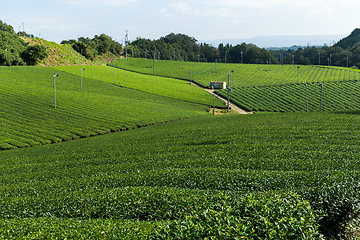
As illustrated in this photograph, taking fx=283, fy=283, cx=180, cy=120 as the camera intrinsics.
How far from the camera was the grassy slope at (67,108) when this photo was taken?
55.7 metres

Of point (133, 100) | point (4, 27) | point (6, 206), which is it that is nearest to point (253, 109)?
point (133, 100)

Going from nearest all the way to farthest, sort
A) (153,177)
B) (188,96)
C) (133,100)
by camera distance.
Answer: (153,177), (133,100), (188,96)

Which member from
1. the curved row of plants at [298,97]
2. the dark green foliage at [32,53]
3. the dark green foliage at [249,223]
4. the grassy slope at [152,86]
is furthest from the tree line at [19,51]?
the dark green foliage at [249,223]

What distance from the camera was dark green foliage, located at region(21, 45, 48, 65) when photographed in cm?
13225

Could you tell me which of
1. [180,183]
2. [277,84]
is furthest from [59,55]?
[180,183]

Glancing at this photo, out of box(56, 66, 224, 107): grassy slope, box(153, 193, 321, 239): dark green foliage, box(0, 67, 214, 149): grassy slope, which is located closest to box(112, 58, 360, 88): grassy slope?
box(56, 66, 224, 107): grassy slope

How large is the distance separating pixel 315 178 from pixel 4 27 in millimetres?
212643

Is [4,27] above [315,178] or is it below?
above

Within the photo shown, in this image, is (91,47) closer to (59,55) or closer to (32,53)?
(59,55)

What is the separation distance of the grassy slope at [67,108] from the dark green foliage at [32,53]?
87.3 feet

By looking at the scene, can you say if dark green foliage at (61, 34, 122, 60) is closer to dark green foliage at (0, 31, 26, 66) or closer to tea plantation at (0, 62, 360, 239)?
dark green foliage at (0, 31, 26, 66)

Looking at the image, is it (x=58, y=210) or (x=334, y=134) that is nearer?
(x=58, y=210)

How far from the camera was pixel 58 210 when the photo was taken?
47.4 ft

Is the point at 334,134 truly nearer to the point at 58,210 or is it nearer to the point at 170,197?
the point at 170,197
